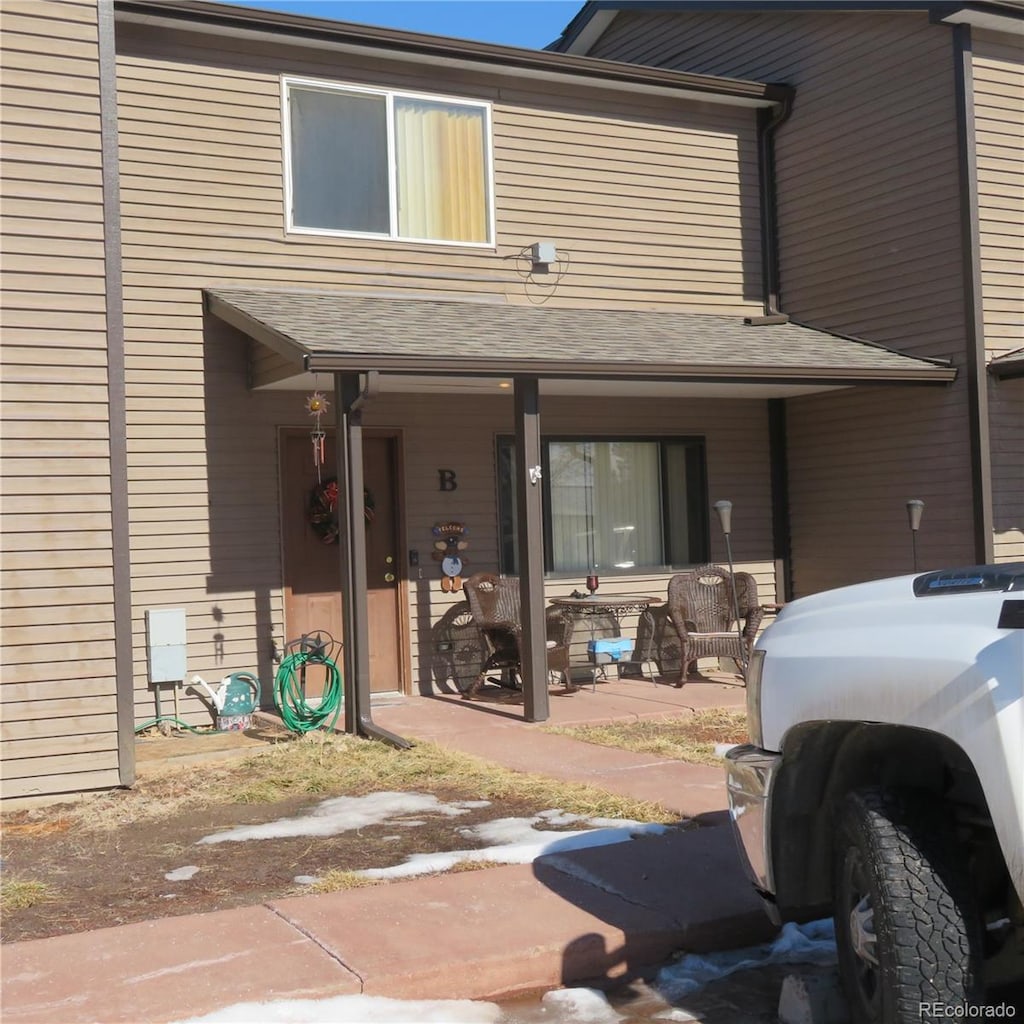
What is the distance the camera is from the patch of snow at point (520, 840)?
19.3 ft

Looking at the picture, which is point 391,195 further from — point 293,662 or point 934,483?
point 934,483

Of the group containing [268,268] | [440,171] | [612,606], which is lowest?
[612,606]

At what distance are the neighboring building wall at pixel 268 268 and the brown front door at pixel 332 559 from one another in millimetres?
175

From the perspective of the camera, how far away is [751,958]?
16.1ft

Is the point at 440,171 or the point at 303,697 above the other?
the point at 440,171

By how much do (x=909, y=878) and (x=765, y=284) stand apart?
1054 centimetres

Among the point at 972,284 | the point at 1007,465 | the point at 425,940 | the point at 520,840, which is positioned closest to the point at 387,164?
the point at 972,284

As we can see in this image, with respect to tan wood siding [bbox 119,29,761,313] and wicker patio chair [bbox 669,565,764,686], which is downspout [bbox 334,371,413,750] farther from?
wicker patio chair [bbox 669,565,764,686]

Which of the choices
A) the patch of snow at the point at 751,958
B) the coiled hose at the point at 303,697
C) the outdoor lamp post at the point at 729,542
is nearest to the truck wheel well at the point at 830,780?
the patch of snow at the point at 751,958

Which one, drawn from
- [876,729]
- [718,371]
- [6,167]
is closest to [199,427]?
[6,167]

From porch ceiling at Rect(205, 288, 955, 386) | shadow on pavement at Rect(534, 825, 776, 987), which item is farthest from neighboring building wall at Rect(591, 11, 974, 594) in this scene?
shadow on pavement at Rect(534, 825, 776, 987)

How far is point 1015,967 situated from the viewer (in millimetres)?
3596

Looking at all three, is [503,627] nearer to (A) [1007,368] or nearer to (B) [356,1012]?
(A) [1007,368]

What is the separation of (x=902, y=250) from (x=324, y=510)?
591 cm
